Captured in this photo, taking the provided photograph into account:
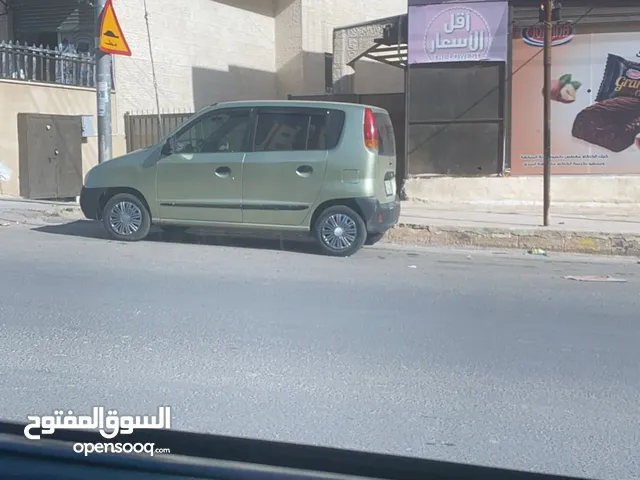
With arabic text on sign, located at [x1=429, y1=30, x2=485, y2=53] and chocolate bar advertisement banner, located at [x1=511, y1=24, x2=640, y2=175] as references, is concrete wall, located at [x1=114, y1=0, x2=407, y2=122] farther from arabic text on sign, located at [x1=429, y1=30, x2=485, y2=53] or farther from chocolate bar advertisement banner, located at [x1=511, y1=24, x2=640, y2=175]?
chocolate bar advertisement banner, located at [x1=511, y1=24, x2=640, y2=175]

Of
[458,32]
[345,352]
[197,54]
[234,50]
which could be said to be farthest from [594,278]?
[234,50]

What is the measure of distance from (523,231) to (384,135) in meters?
2.61

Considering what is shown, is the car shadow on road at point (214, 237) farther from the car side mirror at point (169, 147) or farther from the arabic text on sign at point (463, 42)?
the arabic text on sign at point (463, 42)

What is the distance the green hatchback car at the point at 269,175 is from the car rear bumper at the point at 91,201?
14cm

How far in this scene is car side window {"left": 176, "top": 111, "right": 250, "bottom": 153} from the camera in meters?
10.8

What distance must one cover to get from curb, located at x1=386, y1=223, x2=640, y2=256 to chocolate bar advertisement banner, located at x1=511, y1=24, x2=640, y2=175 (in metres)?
3.78

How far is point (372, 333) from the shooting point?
6.74 metres

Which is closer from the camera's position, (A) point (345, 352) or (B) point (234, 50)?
(A) point (345, 352)

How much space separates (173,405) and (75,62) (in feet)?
45.8

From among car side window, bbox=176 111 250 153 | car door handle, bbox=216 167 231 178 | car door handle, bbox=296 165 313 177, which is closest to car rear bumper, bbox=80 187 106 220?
car side window, bbox=176 111 250 153

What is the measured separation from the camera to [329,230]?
35.1 feet

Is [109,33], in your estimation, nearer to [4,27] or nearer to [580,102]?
[4,27]

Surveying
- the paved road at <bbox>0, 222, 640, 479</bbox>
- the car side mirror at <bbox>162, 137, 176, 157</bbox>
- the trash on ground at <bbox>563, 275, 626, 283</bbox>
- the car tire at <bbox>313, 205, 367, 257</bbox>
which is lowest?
the paved road at <bbox>0, 222, 640, 479</bbox>

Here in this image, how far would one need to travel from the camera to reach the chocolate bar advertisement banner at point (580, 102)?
1499 cm
